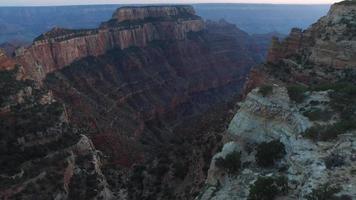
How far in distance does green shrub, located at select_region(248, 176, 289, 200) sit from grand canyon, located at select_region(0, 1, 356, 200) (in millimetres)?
63

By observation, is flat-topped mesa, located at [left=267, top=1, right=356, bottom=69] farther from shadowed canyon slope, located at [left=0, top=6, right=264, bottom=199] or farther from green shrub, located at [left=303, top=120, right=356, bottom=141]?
green shrub, located at [left=303, top=120, right=356, bottom=141]

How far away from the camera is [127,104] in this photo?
349 feet

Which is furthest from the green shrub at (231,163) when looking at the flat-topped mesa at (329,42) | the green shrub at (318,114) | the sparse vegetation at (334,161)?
the flat-topped mesa at (329,42)

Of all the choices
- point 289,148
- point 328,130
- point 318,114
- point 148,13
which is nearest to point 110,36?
point 148,13

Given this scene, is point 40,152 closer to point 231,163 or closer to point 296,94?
point 231,163

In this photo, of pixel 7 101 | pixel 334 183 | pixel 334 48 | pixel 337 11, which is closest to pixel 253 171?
pixel 334 183

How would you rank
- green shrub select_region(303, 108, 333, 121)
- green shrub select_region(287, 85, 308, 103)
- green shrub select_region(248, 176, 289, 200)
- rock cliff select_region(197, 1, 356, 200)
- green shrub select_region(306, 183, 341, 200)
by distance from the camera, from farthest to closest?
green shrub select_region(287, 85, 308, 103), green shrub select_region(303, 108, 333, 121), green shrub select_region(248, 176, 289, 200), rock cliff select_region(197, 1, 356, 200), green shrub select_region(306, 183, 341, 200)

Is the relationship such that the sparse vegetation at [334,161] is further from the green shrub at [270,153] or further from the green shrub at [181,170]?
the green shrub at [181,170]

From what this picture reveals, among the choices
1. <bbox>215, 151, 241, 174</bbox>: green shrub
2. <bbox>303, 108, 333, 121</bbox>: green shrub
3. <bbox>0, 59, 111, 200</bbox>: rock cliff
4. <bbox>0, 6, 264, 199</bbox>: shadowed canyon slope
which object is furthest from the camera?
<bbox>0, 6, 264, 199</bbox>: shadowed canyon slope

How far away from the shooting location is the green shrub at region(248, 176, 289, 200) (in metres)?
25.0

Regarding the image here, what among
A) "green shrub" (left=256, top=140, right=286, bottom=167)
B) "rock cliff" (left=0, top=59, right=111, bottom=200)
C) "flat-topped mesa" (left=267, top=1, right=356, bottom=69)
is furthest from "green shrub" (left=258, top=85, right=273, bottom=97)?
"flat-topped mesa" (left=267, top=1, right=356, bottom=69)

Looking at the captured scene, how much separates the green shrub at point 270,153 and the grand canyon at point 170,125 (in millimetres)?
81

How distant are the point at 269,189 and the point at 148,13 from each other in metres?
135

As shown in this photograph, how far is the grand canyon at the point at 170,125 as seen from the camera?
27.7 meters
